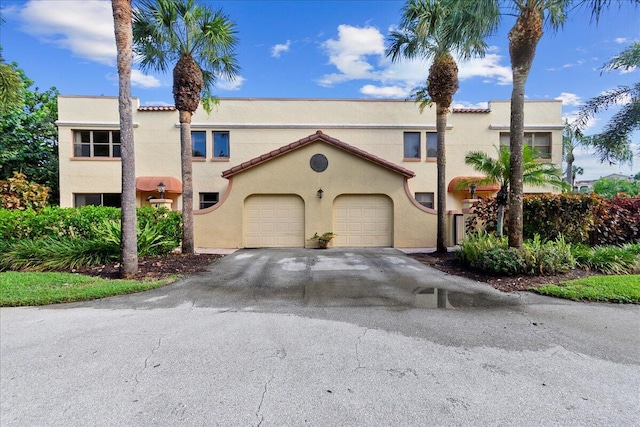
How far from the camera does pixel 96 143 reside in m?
17.1

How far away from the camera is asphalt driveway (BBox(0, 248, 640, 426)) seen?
2740mm

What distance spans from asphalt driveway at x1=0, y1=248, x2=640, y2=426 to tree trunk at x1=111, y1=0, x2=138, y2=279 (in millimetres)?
1870

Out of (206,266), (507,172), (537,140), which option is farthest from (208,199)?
(537,140)

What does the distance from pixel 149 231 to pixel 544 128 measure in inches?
803

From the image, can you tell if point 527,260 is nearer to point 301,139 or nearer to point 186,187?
point 301,139

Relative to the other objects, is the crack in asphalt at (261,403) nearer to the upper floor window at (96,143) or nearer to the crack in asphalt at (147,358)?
the crack in asphalt at (147,358)

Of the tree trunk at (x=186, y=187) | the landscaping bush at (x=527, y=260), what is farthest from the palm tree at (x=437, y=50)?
the tree trunk at (x=186, y=187)

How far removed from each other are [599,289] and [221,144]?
16496mm

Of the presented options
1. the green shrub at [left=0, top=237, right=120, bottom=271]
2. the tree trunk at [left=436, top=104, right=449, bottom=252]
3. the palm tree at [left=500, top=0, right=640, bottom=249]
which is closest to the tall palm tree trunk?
the palm tree at [left=500, top=0, right=640, bottom=249]

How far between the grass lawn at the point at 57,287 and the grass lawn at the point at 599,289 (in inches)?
324

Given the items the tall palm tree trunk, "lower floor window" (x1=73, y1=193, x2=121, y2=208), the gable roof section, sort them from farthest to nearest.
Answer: "lower floor window" (x1=73, y1=193, x2=121, y2=208), the gable roof section, the tall palm tree trunk

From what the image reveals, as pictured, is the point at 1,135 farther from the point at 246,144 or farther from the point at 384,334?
the point at 384,334

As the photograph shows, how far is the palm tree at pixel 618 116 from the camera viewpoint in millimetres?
12289

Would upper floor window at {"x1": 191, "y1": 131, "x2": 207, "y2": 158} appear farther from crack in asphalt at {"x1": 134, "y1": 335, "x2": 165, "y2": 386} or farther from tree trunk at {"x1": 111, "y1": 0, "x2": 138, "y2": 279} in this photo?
crack in asphalt at {"x1": 134, "y1": 335, "x2": 165, "y2": 386}
